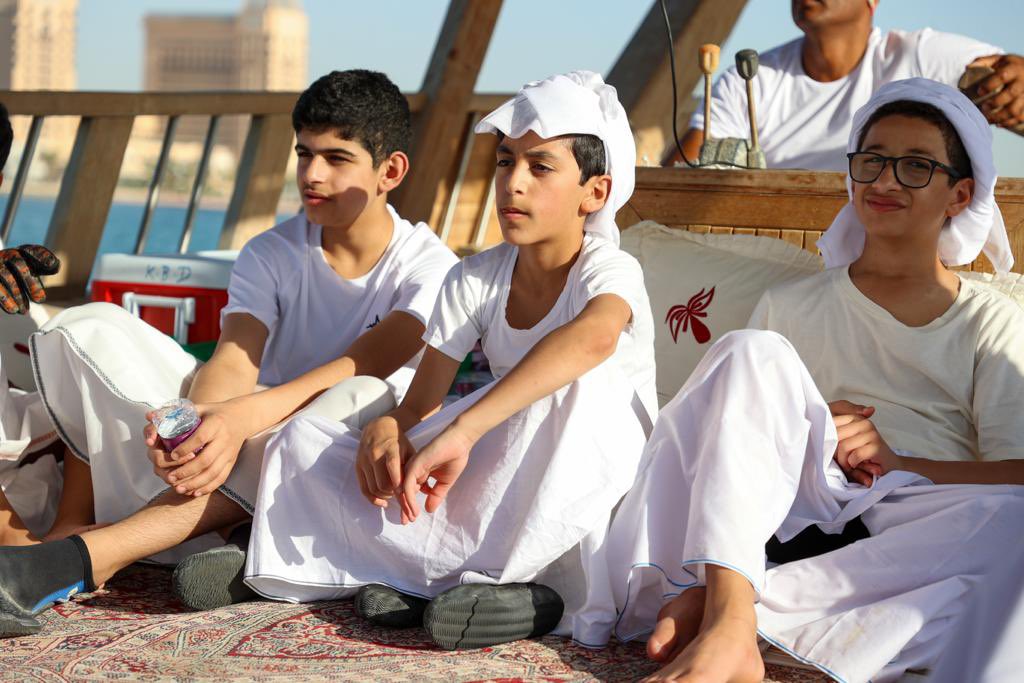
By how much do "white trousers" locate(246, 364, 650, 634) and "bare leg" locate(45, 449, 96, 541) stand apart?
520 mm

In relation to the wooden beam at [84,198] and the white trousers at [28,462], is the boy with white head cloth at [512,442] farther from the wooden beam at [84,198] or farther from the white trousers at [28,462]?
the wooden beam at [84,198]

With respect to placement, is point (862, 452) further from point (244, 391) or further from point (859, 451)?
point (244, 391)

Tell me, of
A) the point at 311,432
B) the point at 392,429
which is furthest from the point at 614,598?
the point at 311,432

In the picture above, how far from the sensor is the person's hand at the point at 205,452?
80.6 inches

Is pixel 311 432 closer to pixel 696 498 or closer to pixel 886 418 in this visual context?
pixel 696 498

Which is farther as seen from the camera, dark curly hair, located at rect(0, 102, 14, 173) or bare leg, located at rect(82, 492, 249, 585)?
dark curly hair, located at rect(0, 102, 14, 173)

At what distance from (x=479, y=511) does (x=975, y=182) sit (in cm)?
114

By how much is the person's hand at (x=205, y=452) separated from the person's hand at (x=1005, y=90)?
1.82m

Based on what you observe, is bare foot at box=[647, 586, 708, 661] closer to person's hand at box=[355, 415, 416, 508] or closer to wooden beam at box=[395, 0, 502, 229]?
person's hand at box=[355, 415, 416, 508]

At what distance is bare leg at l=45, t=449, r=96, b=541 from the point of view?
92.7 inches

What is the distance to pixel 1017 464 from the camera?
2.02m

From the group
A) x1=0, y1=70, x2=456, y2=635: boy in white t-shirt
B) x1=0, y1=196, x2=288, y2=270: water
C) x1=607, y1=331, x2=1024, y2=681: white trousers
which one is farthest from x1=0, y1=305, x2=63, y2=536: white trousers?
x1=0, y1=196, x2=288, y2=270: water

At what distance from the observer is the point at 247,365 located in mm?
2523

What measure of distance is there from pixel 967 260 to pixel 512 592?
3.69 ft
